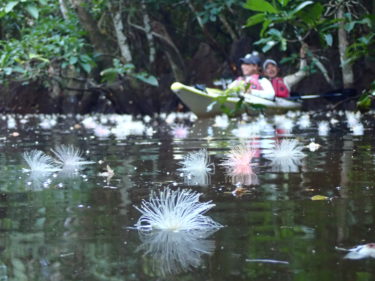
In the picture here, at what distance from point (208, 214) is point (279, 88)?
10.4m


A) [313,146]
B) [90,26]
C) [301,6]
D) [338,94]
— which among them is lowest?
[313,146]

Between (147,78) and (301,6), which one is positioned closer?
(301,6)

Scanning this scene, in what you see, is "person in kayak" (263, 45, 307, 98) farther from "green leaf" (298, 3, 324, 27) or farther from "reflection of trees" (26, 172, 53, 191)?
"reflection of trees" (26, 172, 53, 191)

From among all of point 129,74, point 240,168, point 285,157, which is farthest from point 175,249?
point 129,74

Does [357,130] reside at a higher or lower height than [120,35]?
lower

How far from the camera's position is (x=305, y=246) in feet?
7.29

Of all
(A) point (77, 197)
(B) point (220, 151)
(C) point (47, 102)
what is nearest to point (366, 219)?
(A) point (77, 197)

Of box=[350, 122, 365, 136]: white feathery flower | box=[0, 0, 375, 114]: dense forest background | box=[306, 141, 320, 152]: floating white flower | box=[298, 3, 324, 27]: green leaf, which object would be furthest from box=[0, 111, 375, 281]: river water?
box=[0, 0, 375, 114]: dense forest background

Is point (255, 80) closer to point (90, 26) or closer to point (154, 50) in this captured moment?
point (90, 26)

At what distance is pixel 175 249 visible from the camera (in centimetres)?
225

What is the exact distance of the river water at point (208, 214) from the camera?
199 cm

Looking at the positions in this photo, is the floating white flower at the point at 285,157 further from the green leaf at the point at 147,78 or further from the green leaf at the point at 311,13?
the green leaf at the point at 147,78

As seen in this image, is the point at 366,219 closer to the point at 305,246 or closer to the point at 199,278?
the point at 305,246

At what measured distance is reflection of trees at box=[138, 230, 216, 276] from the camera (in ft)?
6.65
